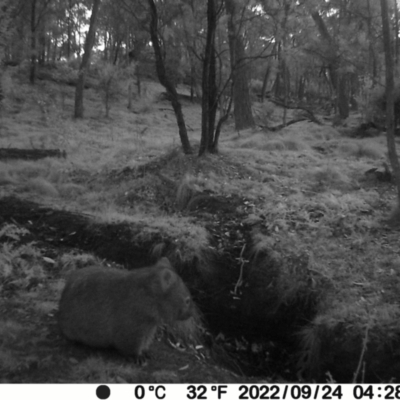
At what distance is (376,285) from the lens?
524cm

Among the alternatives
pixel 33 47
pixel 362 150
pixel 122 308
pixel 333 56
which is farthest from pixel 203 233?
pixel 33 47

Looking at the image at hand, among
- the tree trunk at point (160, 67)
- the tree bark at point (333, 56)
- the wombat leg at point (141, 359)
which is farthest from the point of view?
the tree bark at point (333, 56)

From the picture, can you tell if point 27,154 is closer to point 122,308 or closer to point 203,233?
point 203,233

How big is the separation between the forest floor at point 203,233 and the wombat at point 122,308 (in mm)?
143

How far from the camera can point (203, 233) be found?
6.30 m

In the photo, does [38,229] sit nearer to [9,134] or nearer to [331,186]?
[331,186]

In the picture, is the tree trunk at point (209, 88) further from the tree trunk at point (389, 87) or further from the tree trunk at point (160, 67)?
the tree trunk at point (389, 87)

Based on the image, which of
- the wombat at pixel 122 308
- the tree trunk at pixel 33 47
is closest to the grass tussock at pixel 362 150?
the wombat at pixel 122 308

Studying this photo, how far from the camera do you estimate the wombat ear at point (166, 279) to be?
3924 mm

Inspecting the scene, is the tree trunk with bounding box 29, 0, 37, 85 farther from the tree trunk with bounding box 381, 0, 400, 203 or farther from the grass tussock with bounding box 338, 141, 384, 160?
the tree trunk with bounding box 381, 0, 400, 203

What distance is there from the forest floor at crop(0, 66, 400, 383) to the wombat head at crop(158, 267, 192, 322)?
15.0 inches

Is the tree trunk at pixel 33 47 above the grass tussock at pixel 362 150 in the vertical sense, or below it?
above

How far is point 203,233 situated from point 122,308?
8.38 feet

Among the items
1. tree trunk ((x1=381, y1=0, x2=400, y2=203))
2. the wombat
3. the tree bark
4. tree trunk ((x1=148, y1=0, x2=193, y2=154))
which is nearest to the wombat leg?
the wombat
